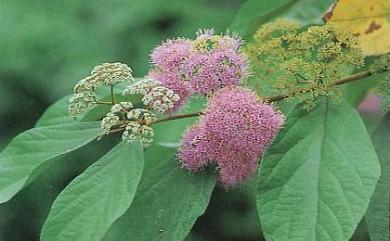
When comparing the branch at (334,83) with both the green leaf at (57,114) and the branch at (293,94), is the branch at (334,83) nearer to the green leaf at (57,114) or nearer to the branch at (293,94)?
the branch at (293,94)

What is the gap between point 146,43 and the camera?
2582 mm

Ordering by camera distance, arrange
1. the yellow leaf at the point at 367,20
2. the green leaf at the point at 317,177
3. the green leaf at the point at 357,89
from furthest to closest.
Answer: the green leaf at the point at 357,89, the yellow leaf at the point at 367,20, the green leaf at the point at 317,177

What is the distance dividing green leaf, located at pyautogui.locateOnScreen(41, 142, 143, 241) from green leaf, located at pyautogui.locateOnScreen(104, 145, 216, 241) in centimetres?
5

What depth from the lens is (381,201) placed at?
32.4 inches

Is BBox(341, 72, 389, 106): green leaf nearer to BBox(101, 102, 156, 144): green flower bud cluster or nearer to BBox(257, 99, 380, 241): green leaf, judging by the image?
BBox(257, 99, 380, 241): green leaf

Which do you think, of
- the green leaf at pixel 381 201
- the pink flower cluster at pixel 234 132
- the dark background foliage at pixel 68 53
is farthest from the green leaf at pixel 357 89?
the dark background foliage at pixel 68 53

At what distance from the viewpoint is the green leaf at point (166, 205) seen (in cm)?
76

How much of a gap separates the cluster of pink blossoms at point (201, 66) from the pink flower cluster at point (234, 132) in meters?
0.01

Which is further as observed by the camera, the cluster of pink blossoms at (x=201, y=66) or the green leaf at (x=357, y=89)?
the green leaf at (x=357, y=89)

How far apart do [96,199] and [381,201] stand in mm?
271

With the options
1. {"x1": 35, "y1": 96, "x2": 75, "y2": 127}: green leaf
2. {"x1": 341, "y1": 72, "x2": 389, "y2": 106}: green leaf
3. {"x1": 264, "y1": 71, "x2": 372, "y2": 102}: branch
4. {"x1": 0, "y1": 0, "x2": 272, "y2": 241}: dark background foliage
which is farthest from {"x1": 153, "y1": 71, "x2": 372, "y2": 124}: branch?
{"x1": 0, "y1": 0, "x2": 272, "y2": 241}: dark background foliage

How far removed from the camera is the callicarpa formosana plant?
72 centimetres

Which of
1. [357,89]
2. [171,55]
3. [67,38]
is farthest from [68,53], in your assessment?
[171,55]

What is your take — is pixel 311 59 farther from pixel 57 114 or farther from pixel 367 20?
pixel 57 114
